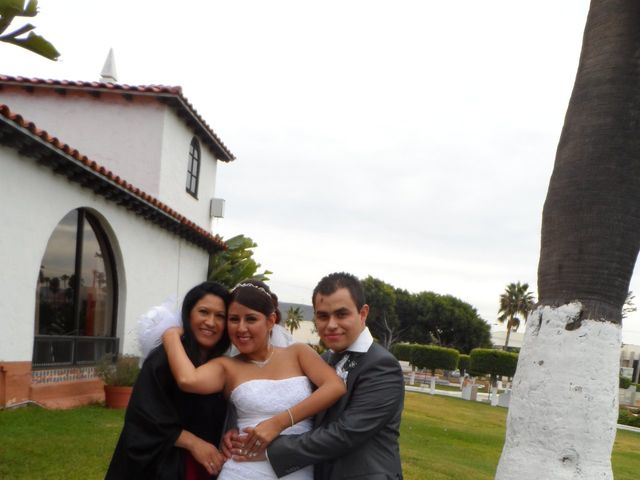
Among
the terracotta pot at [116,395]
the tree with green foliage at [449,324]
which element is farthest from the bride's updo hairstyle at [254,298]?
the tree with green foliage at [449,324]

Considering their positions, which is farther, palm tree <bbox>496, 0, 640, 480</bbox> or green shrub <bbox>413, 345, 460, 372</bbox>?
green shrub <bbox>413, 345, 460, 372</bbox>

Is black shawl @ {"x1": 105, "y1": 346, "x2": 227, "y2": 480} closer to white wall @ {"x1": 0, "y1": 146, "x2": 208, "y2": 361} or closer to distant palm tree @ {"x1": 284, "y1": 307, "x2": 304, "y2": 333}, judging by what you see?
white wall @ {"x1": 0, "y1": 146, "x2": 208, "y2": 361}

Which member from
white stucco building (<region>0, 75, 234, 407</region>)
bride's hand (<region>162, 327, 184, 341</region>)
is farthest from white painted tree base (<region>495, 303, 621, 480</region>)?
white stucco building (<region>0, 75, 234, 407</region>)

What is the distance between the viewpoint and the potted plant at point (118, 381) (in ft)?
35.7

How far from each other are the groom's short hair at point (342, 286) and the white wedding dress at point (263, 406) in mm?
425

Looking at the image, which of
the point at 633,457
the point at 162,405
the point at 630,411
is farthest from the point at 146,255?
the point at 630,411

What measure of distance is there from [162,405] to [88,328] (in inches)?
383

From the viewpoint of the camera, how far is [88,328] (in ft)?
39.3

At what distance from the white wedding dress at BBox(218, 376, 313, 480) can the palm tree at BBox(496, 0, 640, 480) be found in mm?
1028

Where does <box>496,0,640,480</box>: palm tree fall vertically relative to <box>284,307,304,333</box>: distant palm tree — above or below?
above

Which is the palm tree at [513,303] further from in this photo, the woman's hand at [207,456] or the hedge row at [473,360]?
the woman's hand at [207,456]

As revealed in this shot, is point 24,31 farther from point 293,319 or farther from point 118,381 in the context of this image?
point 293,319

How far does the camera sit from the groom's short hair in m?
2.96

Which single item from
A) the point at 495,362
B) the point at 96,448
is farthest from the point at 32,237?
the point at 495,362
